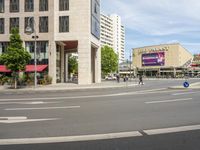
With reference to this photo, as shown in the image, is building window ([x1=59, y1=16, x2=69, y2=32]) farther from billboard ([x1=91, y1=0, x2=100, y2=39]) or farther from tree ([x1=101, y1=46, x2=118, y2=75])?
tree ([x1=101, y1=46, x2=118, y2=75])

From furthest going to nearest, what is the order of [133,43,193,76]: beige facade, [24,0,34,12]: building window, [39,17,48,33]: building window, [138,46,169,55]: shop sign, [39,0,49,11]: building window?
[138,46,169,55]: shop sign < [133,43,193,76]: beige facade < [24,0,34,12]: building window < [39,0,49,11]: building window < [39,17,48,33]: building window

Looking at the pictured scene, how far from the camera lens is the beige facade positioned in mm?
145250

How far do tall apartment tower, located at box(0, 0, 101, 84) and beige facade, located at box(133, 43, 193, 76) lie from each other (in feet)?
313

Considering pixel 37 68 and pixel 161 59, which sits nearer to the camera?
pixel 37 68

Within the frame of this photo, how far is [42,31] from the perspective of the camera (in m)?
53.5

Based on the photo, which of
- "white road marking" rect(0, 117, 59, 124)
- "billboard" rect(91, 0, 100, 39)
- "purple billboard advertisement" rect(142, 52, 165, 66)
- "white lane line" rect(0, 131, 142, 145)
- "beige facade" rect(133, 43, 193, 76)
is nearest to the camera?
"white lane line" rect(0, 131, 142, 145)

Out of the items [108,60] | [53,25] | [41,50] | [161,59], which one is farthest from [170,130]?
[161,59]

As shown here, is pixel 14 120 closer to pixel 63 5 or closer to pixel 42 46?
pixel 42 46

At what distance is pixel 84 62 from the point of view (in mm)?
52156

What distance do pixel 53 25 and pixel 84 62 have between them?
7.61 meters

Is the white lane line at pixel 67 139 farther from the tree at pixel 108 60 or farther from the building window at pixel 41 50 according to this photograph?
the tree at pixel 108 60

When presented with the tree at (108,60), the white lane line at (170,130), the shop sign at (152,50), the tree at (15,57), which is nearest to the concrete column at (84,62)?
the tree at (15,57)

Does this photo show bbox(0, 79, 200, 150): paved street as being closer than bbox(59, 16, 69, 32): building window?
Yes

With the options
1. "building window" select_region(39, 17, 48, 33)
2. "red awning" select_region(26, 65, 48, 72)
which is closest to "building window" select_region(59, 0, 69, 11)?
"building window" select_region(39, 17, 48, 33)
